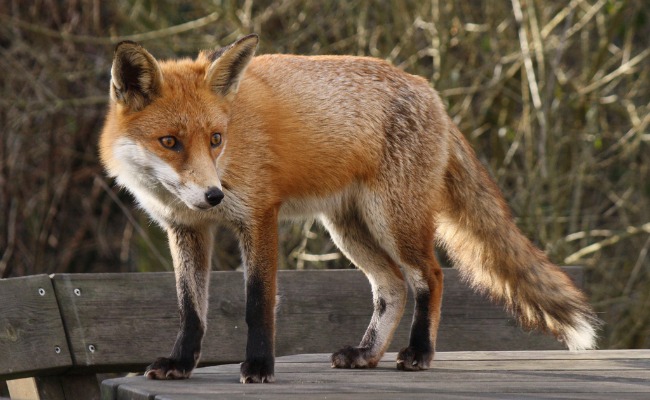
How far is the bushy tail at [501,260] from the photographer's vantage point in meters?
3.92

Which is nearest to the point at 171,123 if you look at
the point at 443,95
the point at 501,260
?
the point at 501,260

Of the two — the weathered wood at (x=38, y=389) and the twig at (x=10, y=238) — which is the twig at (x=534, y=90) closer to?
the weathered wood at (x=38, y=389)

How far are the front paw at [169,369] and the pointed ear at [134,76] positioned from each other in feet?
2.91

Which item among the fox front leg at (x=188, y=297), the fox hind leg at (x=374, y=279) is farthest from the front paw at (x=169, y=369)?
the fox hind leg at (x=374, y=279)

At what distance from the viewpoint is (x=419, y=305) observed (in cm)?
384

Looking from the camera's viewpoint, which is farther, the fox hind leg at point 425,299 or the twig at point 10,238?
the twig at point 10,238

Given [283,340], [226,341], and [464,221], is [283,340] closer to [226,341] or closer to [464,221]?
[226,341]

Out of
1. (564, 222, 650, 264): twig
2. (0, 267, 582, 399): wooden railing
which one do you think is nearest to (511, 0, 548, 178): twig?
(564, 222, 650, 264): twig

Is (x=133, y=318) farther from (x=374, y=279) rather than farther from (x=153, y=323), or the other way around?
(x=374, y=279)

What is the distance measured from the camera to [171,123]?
3.26 m

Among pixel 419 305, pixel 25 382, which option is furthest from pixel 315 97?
pixel 25 382

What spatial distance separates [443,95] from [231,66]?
3.00 meters

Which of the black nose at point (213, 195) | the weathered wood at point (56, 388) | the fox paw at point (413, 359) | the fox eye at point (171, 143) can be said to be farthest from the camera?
the weathered wood at point (56, 388)

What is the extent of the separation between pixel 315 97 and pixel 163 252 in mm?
4286
